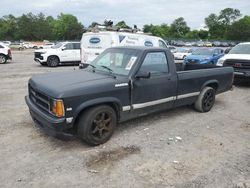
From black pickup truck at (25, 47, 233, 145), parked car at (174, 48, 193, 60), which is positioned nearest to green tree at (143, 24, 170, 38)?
parked car at (174, 48, 193, 60)

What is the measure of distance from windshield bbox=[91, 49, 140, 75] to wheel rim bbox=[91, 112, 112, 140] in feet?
3.10

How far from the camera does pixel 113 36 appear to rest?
36.9 ft

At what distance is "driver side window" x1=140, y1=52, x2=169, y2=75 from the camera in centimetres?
523

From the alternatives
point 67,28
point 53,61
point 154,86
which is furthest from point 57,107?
point 67,28

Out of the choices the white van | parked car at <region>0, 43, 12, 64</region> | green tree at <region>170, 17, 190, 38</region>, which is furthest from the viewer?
green tree at <region>170, 17, 190, 38</region>

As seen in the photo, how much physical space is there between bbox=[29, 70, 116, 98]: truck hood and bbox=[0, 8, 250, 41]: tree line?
83808mm

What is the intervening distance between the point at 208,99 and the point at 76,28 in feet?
337

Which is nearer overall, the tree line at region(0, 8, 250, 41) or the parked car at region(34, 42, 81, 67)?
the parked car at region(34, 42, 81, 67)

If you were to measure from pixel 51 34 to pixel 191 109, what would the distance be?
101804mm

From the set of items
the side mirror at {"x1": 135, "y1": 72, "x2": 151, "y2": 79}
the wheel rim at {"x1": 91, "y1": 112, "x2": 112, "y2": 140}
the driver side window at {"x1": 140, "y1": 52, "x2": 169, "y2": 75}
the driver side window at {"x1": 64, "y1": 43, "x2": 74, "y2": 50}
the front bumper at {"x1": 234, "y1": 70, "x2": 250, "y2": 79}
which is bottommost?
the wheel rim at {"x1": 91, "y1": 112, "x2": 112, "y2": 140}

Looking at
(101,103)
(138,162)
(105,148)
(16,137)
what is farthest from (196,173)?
(16,137)

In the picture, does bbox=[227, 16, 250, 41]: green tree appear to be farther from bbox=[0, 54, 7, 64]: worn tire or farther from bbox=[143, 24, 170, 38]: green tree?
bbox=[0, 54, 7, 64]: worn tire

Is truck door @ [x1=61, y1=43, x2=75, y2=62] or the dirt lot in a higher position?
truck door @ [x1=61, y1=43, x2=75, y2=62]

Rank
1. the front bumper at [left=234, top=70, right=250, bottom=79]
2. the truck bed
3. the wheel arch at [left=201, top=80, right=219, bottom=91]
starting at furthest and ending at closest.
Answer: the front bumper at [left=234, top=70, right=250, bottom=79], the wheel arch at [left=201, top=80, right=219, bottom=91], the truck bed
